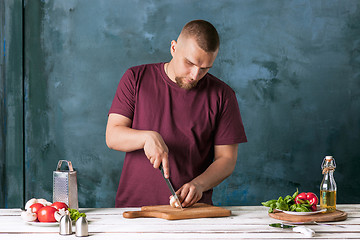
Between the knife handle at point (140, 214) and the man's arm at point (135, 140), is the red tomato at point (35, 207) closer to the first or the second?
the knife handle at point (140, 214)

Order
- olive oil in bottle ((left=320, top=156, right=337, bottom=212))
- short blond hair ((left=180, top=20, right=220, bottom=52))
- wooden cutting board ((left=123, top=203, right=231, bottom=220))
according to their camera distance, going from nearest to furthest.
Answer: wooden cutting board ((left=123, top=203, right=231, bottom=220))
olive oil in bottle ((left=320, top=156, right=337, bottom=212))
short blond hair ((left=180, top=20, right=220, bottom=52))

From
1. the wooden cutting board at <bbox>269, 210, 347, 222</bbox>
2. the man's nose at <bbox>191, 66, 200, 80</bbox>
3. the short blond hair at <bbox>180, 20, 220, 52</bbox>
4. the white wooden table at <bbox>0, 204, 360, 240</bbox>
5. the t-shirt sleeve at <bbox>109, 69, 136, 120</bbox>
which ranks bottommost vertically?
the white wooden table at <bbox>0, 204, 360, 240</bbox>

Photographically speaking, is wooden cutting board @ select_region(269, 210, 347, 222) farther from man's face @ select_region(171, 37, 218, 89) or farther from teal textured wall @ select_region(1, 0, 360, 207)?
teal textured wall @ select_region(1, 0, 360, 207)

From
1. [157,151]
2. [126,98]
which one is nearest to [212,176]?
[157,151]

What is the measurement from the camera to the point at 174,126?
2.24 metres

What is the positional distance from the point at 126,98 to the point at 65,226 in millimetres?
881

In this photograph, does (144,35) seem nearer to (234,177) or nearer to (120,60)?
(120,60)

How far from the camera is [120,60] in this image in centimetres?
365

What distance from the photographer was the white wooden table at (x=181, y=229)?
156cm

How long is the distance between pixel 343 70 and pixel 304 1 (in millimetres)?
646

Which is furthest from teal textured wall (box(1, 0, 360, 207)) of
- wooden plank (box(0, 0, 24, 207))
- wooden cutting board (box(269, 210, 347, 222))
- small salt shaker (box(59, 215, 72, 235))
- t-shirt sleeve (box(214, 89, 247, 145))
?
small salt shaker (box(59, 215, 72, 235))

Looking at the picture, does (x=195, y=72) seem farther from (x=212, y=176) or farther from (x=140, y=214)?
(x=140, y=214)

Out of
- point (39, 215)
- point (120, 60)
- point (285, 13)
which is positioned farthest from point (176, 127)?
point (285, 13)

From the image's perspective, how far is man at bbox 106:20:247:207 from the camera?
2.23 metres
